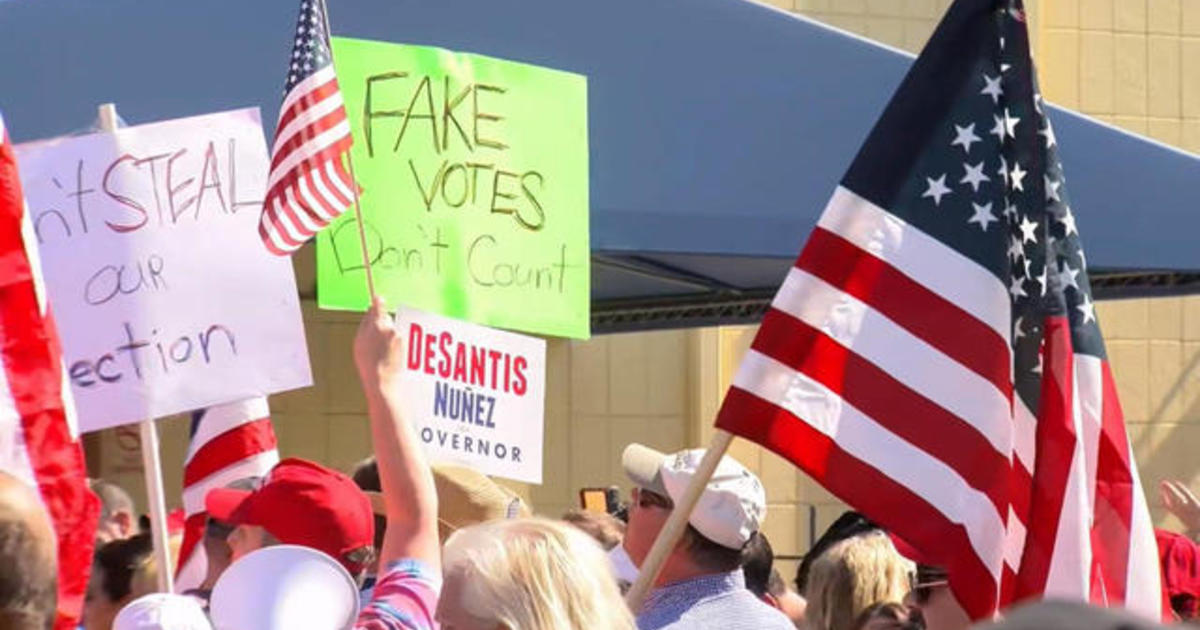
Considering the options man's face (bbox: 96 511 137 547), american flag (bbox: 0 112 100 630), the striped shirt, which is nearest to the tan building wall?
man's face (bbox: 96 511 137 547)

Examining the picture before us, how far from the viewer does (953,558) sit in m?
4.61

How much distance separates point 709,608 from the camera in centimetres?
507

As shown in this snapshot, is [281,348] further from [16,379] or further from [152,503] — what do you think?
[16,379]

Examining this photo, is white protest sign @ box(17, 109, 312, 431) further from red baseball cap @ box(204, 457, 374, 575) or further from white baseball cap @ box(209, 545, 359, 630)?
white baseball cap @ box(209, 545, 359, 630)

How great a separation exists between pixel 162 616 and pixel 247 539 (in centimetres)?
108

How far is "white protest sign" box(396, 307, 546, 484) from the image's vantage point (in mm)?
6301

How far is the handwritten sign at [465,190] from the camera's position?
662 centimetres

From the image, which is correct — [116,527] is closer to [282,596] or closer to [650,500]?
[650,500]

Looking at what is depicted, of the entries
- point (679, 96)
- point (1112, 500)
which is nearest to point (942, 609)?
point (1112, 500)

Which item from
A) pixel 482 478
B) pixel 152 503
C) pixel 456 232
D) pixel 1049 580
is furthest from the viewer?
pixel 456 232

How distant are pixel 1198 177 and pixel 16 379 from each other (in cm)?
540

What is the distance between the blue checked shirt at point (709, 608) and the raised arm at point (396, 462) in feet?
3.62

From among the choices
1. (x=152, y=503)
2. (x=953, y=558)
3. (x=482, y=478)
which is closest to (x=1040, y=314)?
(x=953, y=558)

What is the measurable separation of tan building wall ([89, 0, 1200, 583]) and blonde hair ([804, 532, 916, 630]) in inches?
242
